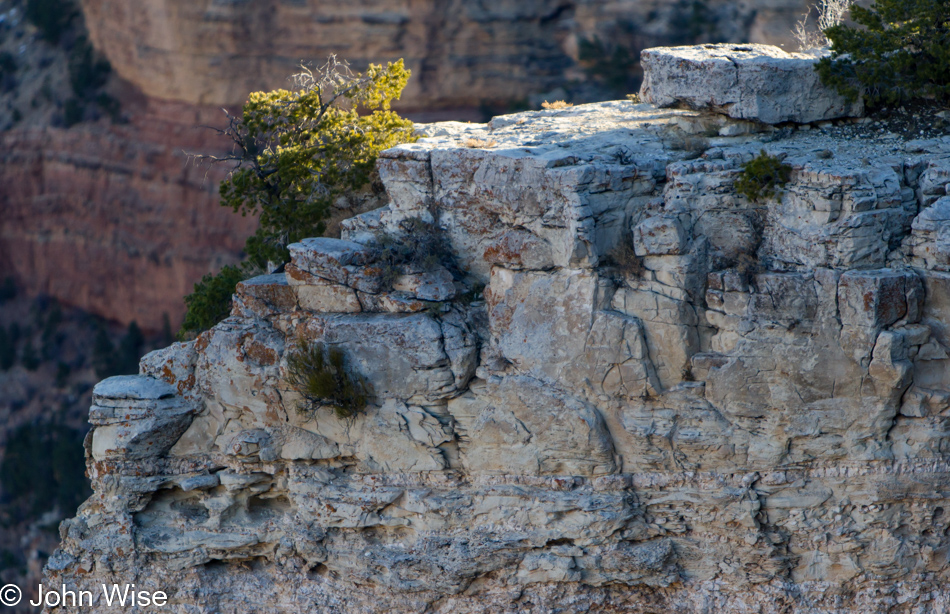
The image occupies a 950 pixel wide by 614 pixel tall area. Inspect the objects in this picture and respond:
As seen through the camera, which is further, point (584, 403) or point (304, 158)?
point (304, 158)

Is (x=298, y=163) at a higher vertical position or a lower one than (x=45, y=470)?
higher

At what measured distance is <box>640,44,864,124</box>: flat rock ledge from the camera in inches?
568

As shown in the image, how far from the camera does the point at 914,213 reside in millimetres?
12711

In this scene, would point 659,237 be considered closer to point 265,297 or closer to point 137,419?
point 265,297

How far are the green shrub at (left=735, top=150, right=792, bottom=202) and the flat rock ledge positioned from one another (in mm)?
1813

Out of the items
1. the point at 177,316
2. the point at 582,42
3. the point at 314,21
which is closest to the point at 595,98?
the point at 582,42

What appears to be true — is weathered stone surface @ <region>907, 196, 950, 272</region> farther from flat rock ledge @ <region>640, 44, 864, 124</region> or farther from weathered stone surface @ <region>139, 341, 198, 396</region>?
weathered stone surface @ <region>139, 341, 198, 396</region>

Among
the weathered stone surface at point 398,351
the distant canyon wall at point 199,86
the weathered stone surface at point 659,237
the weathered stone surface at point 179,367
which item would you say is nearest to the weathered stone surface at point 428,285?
the weathered stone surface at point 398,351

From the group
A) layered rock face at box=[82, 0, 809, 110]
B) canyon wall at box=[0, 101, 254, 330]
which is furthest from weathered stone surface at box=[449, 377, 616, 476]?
layered rock face at box=[82, 0, 809, 110]

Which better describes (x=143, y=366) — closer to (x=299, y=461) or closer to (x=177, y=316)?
(x=299, y=461)

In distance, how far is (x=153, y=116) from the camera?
39.6 meters

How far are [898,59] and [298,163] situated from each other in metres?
10.2

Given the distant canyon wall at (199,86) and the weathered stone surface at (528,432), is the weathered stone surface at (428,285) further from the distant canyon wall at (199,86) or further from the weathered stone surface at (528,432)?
the distant canyon wall at (199,86)

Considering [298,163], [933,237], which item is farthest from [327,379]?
[933,237]
